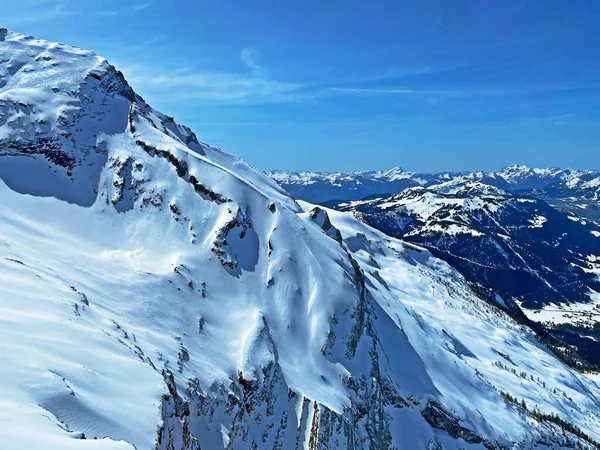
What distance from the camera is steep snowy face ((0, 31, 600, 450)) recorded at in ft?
103

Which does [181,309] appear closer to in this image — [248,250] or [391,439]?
[248,250]

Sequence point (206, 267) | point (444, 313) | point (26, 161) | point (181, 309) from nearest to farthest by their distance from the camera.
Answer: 1. point (181, 309)
2. point (206, 267)
3. point (26, 161)
4. point (444, 313)

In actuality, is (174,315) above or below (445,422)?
above

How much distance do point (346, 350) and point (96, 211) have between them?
5169 cm

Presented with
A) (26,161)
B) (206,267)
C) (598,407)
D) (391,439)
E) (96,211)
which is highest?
(26,161)

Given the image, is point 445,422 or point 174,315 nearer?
point 174,315

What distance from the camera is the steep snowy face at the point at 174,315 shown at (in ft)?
103

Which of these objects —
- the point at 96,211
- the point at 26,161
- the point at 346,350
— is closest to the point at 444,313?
the point at 346,350

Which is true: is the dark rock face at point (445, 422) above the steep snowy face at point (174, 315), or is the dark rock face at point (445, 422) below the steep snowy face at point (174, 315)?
below

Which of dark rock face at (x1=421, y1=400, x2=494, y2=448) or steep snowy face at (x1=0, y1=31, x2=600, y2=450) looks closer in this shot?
steep snowy face at (x1=0, y1=31, x2=600, y2=450)

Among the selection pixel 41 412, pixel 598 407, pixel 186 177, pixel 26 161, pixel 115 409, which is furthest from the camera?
pixel 598 407

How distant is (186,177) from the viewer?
3250 inches

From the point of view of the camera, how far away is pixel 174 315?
58031mm

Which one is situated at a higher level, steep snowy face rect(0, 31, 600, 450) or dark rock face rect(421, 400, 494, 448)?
steep snowy face rect(0, 31, 600, 450)
